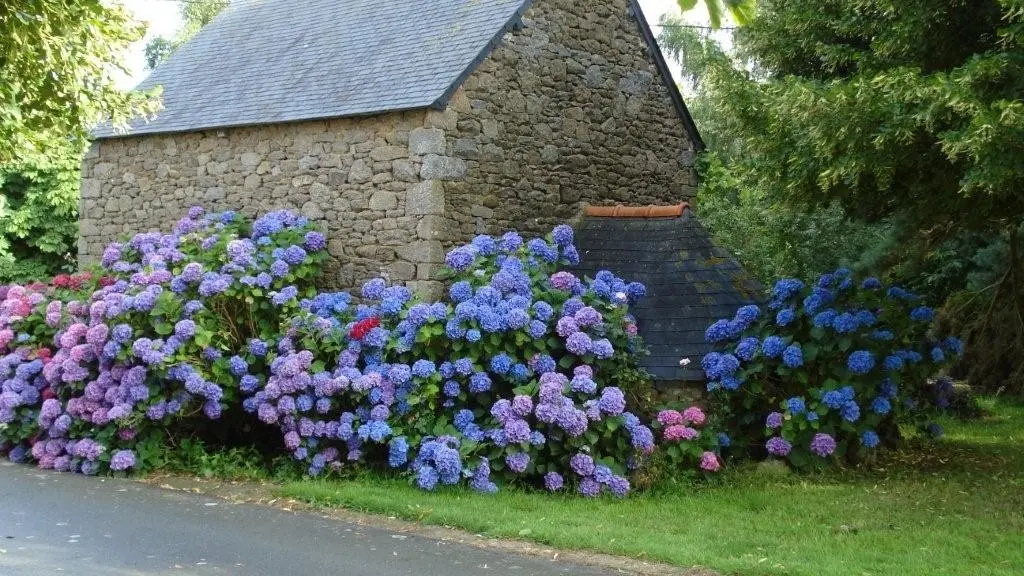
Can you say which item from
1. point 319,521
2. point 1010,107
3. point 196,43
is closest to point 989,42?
point 1010,107

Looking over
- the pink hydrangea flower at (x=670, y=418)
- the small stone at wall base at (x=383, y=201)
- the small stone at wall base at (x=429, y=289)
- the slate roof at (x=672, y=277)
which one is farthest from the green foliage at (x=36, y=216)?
the pink hydrangea flower at (x=670, y=418)

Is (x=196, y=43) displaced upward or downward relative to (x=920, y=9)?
upward

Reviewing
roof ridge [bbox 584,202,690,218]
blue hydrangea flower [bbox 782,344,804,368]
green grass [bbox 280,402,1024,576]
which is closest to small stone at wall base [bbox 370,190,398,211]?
roof ridge [bbox 584,202,690,218]

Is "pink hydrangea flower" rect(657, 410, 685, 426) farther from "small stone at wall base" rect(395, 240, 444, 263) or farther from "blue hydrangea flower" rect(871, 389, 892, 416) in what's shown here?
"small stone at wall base" rect(395, 240, 444, 263)

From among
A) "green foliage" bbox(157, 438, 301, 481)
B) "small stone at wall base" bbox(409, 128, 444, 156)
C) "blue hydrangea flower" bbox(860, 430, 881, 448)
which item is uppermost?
"small stone at wall base" bbox(409, 128, 444, 156)

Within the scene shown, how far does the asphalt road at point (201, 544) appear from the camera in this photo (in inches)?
257

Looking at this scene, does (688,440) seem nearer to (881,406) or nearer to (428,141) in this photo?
(881,406)

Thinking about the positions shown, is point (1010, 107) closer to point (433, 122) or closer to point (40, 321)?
point (433, 122)

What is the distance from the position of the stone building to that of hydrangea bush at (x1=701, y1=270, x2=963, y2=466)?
10.6 feet

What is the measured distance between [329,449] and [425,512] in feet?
6.08

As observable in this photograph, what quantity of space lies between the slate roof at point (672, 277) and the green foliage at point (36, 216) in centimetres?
1355

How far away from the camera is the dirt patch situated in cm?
672

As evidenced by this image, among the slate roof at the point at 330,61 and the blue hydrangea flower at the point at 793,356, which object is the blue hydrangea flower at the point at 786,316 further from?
the slate roof at the point at 330,61

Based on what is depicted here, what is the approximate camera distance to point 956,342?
10.0 metres
